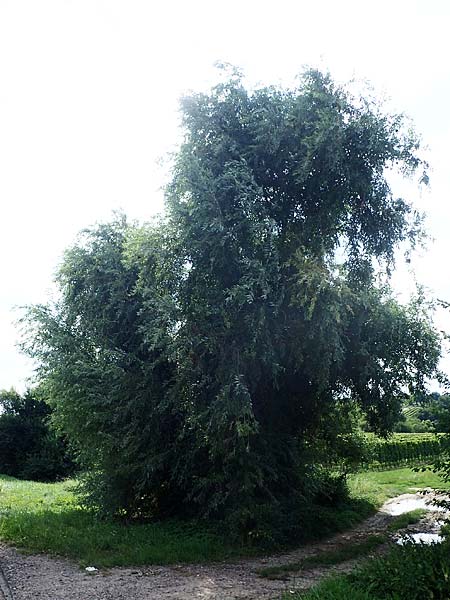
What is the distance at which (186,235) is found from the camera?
11172 mm

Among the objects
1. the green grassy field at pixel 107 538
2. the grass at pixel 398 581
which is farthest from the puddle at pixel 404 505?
the grass at pixel 398 581

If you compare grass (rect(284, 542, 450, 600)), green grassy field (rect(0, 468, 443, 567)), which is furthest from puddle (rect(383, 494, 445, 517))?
grass (rect(284, 542, 450, 600))

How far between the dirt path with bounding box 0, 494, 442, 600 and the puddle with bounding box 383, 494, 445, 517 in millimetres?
6222

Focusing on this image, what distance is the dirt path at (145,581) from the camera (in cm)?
796

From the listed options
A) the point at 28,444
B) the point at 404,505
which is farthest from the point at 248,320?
the point at 28,444

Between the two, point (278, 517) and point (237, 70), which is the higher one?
point (237, 70)

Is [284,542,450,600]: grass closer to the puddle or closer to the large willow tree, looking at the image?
the large willow tree

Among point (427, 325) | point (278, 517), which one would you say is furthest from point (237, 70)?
point (278, 517)

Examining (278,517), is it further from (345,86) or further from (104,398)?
(345,86)

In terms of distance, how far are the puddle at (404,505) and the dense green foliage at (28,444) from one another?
60.8 feet

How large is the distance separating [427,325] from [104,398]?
7.24 m

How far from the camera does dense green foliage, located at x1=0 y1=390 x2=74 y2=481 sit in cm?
3153

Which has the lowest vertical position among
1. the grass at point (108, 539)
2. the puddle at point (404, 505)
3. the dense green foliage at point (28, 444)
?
the grass at point (108, 539)

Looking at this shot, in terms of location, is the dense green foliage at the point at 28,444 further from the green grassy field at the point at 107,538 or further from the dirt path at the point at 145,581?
the dirt path at the point at 145,581
